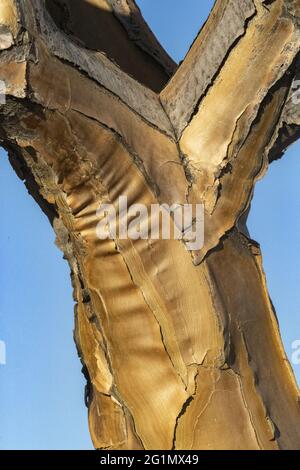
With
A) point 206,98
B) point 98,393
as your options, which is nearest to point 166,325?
point 98,393

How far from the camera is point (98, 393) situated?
3.73ft

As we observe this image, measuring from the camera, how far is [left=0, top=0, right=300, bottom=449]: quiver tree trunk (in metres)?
1.03

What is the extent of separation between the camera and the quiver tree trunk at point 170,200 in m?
1.03

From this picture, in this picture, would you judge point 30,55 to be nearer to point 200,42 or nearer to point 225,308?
point 200,42

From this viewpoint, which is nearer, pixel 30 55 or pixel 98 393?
pixel 30 55

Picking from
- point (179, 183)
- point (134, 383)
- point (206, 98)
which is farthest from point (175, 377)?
point (206, 98)

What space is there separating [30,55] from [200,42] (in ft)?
1.02

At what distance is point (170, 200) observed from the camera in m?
1.08

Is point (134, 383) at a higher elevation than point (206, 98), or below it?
below
